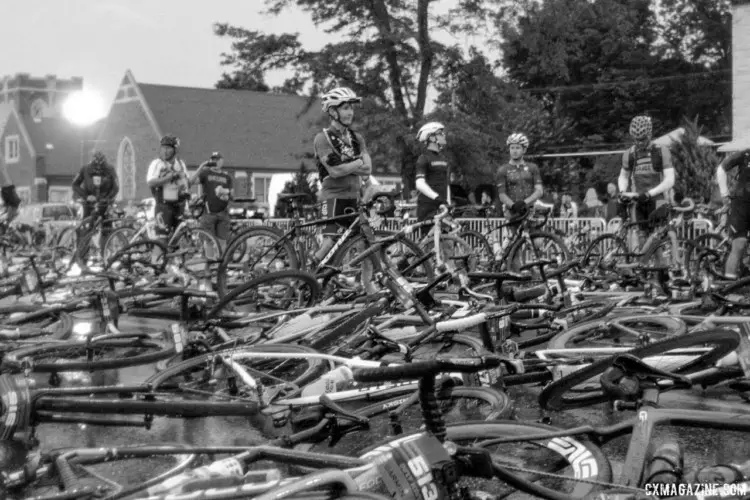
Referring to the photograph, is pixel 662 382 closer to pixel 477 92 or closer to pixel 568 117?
pixel 477 92

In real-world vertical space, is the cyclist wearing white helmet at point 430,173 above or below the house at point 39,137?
below

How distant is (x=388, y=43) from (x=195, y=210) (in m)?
15.9

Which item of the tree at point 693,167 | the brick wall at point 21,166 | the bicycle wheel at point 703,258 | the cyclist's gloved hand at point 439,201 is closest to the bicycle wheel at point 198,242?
the cyclist's gloved hand at point 439,201

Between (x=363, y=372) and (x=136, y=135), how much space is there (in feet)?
202

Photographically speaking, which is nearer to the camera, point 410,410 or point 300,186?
point 410,410

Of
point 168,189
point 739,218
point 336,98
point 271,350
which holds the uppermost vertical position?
point 336,98

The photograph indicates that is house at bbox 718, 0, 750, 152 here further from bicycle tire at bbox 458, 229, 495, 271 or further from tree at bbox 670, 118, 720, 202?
bicycle tire at bbox 458, 229, 495, 271

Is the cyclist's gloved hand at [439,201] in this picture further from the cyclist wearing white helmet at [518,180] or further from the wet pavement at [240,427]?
the wet pavement at [240,427]

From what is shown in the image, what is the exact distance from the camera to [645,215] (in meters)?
11.8

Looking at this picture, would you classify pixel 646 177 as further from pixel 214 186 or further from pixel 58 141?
pixel 58 141

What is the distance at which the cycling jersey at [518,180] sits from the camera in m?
13.3

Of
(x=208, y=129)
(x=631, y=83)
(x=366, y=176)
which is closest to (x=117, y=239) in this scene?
(x=366, y=176)

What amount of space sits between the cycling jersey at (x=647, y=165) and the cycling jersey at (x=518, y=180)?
1583 mm

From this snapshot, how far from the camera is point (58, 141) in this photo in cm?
7781
